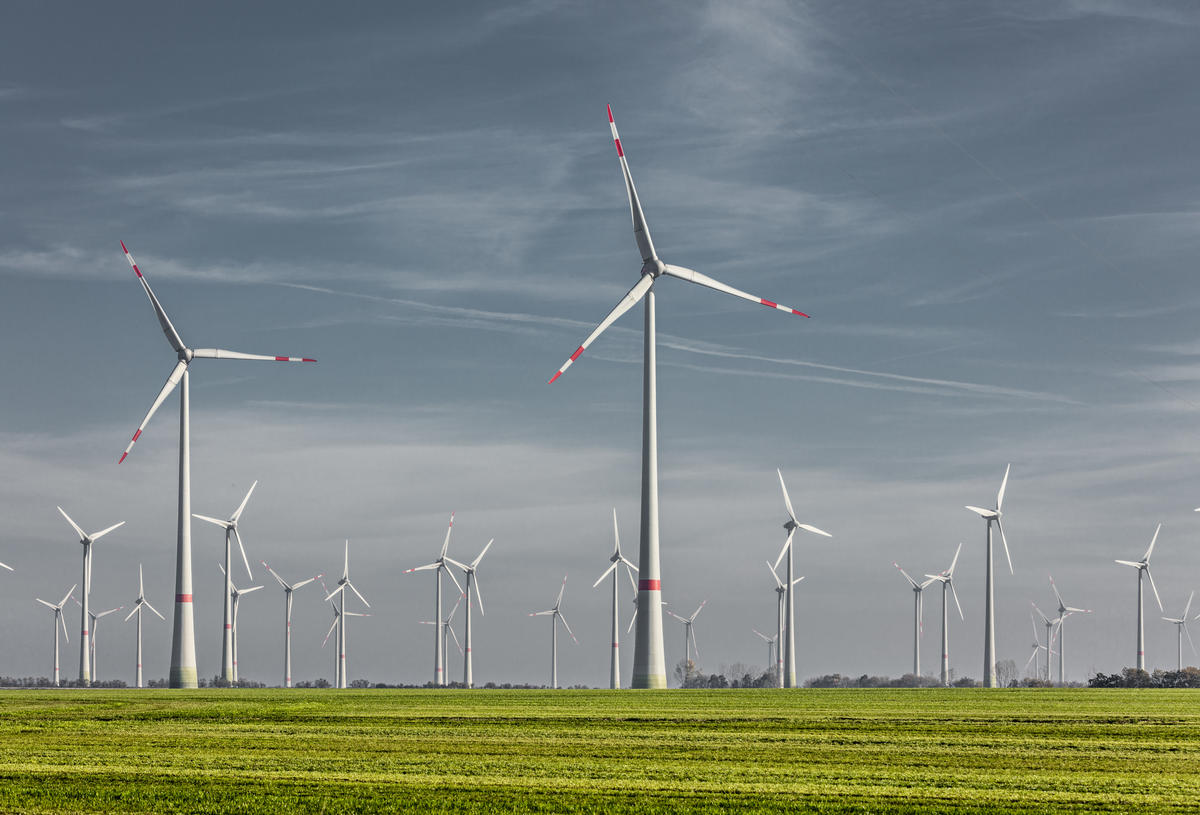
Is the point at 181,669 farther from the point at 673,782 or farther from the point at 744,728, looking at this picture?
the point at 673,782

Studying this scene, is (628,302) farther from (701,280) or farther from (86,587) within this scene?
(86,587)

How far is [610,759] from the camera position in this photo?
2728 centimetres

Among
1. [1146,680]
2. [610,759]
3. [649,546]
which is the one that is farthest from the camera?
[1146,680]

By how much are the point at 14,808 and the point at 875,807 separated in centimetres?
1279

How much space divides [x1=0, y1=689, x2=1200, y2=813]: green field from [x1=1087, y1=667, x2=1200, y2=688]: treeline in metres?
49.4

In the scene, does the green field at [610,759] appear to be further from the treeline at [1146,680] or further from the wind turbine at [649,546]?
the treeline at [1146,680]

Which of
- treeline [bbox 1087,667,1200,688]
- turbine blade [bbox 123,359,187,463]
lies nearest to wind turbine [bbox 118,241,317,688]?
turbine blade [bbox 123,359,187,463]

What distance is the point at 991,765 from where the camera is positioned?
2583 cm

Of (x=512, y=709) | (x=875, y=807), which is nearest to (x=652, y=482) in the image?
(x=512, y=709)

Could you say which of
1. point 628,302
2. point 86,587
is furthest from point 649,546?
point 86,587

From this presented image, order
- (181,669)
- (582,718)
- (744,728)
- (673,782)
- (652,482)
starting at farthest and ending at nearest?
(181,669), (652,482), (582,718), (744,728), (673,782)

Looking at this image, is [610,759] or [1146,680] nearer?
[610,759]

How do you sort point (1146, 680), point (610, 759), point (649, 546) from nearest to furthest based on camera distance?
point (610, 759) → point (649, 546) → point (1146, 680)

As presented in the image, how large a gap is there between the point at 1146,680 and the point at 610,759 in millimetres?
78760
